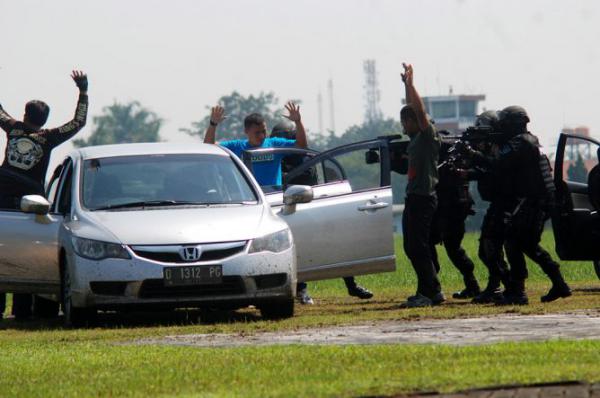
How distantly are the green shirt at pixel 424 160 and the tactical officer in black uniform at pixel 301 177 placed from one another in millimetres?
1743

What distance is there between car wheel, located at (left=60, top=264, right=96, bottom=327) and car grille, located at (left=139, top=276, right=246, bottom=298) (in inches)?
24.9

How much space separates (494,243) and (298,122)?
293 cm

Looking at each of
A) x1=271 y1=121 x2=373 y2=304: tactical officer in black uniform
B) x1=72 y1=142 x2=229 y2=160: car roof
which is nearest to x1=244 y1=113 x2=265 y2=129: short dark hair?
x1=271 y1=121 x2=373 y2=304: tactical officer in black uniform

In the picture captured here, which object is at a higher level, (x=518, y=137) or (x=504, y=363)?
(x=518, y=137)

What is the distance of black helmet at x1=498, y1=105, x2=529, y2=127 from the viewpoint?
1428 cm

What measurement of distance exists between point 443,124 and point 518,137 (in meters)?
177

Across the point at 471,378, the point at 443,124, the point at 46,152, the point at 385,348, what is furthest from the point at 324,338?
the point at 443,124

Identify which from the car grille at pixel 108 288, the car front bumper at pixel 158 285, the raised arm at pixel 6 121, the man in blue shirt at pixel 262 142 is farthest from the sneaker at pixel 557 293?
the raised arm at pixel 6 121

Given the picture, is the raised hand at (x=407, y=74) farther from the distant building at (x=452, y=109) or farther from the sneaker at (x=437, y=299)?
the distant building at (x=452, y=109)

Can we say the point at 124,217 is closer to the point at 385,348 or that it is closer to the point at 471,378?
the point at 385,348

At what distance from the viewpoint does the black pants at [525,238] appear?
567 inches

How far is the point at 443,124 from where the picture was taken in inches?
7485

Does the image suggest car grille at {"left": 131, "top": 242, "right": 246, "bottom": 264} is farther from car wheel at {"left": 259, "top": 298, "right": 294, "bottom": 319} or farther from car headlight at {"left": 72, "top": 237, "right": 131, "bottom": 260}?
car wheel at {"left": 259, "top": 298, "right": 294, "bottom": 319}

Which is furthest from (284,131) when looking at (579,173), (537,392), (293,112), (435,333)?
(537,392)
